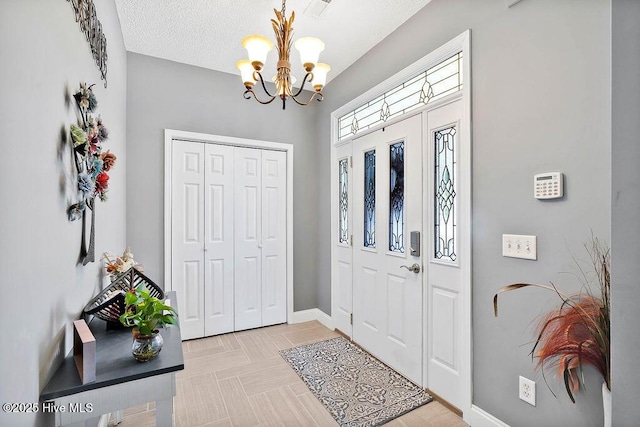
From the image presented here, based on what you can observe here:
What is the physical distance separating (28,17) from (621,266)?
1.77 m

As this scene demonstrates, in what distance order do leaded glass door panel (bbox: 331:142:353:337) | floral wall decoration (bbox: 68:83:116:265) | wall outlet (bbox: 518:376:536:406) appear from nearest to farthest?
1. floral wall decoration (bbox: 68:83:116:265)
2. wall outlet (bbox: 518:376:536:406)
3. leaded glass door panel (bbox: 331:142:353:337)

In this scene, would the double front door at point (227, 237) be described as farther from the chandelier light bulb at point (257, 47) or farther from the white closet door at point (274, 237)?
the chandelier light bulb at point (257, 47)

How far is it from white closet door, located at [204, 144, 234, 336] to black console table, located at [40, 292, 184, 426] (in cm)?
195

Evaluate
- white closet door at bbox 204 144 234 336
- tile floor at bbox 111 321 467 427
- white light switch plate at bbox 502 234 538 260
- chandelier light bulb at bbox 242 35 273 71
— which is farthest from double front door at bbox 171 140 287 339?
white light switch plate at bbox 502 234 538 260

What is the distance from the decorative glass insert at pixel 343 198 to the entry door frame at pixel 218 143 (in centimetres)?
62

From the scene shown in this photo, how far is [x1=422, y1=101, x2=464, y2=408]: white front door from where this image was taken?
198cm

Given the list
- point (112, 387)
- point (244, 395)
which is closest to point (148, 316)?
point (112, 387)

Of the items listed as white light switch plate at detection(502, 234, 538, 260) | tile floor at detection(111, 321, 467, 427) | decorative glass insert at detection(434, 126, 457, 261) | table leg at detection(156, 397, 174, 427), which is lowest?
tile floor at detection(111, 321, 467, 427)

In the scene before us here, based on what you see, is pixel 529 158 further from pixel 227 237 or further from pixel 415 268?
pixel 227 237

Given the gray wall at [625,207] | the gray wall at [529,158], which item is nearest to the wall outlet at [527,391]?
the gray wall at [529,158]

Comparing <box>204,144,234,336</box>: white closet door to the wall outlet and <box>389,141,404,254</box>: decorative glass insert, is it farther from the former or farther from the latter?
the wall outlet

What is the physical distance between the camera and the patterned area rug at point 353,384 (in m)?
2.02

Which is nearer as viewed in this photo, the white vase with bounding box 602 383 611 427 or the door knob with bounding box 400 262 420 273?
the white vase with bounding box 602 383 611 427

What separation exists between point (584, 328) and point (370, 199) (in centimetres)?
182
